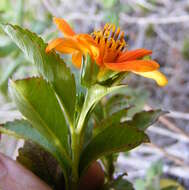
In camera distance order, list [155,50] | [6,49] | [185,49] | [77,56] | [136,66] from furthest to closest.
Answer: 1. [155,50]
2. [185,49]
3. [6,49]
4. [77,56]
5. [136,66]

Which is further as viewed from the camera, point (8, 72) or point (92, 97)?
point (8, 72)

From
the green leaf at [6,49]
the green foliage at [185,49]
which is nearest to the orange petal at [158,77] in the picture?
the green leaf at [6,49]

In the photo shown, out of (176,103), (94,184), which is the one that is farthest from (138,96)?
(176,103)

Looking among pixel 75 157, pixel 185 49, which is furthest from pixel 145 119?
pixel 185 49

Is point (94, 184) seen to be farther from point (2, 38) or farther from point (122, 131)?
point (2, 38)

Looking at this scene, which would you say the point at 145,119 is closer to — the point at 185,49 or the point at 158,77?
the point at 158,77

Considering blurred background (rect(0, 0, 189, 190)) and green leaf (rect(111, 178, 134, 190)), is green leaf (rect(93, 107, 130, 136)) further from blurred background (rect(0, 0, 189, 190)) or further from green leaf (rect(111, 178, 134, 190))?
blurred background (rect(0, 0, 189, 190))
